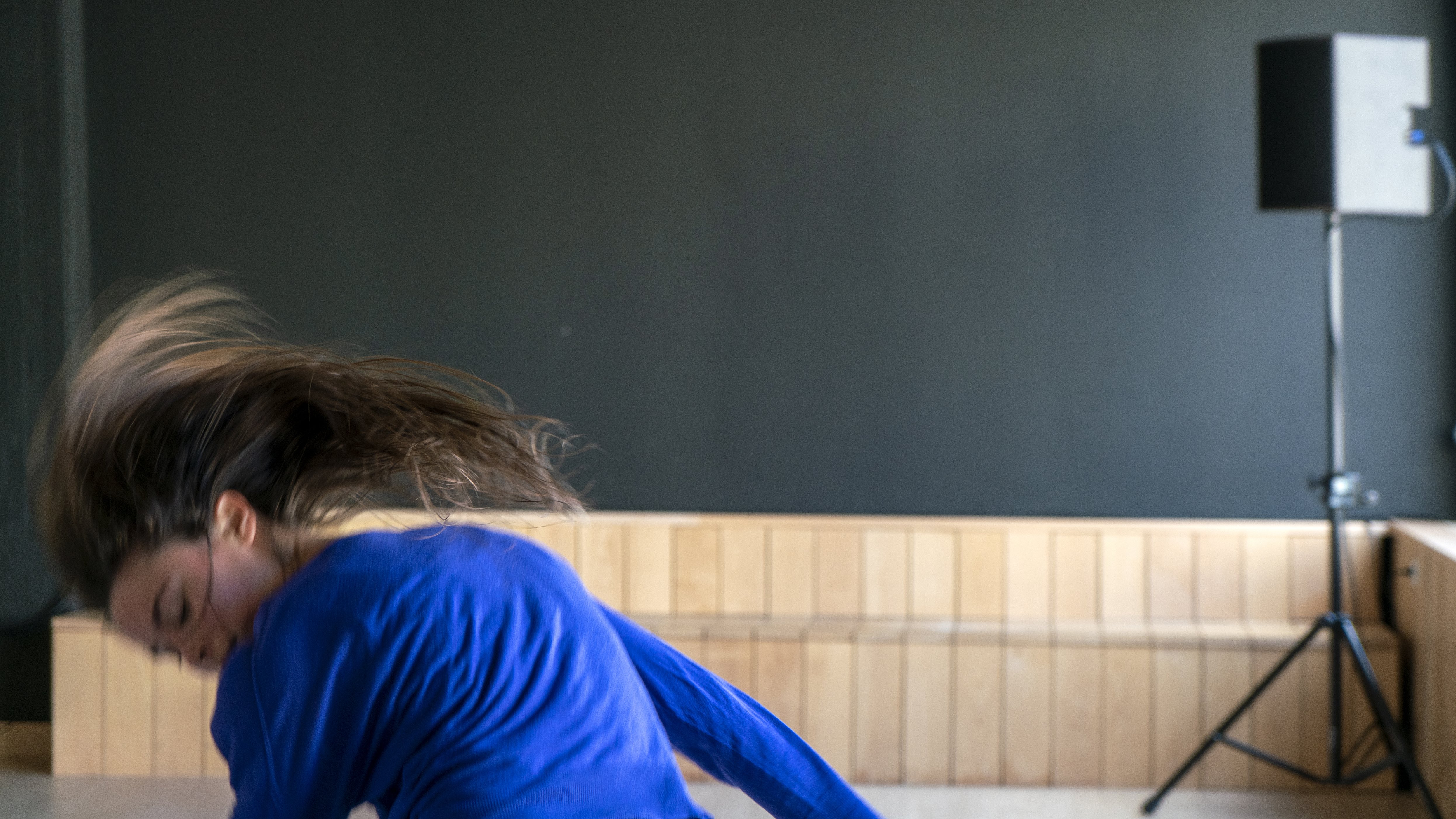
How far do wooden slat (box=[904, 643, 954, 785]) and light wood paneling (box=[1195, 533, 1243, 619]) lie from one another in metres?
0.71

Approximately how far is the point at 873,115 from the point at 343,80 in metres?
1.54

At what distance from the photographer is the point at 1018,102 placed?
122 inches

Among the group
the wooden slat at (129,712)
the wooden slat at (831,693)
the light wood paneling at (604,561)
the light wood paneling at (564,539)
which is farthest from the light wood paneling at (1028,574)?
the wooden slat at (129,712)

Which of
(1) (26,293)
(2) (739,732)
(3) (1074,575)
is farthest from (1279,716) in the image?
(1) (26,293)

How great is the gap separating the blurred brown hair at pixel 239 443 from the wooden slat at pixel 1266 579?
2626 mm

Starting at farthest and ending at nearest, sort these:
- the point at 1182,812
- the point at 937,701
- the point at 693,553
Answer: the point at 693,553, the point at 937,701, the point at 1182,812

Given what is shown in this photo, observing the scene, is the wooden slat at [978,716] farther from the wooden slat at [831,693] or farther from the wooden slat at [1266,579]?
the wooden slat at [1266,579]

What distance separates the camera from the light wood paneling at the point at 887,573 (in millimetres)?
3025

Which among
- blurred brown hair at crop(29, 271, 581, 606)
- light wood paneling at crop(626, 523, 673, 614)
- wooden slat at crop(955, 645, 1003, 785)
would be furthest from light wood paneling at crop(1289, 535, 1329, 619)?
blurred brown hair at crop(29, 271, 581, 606)

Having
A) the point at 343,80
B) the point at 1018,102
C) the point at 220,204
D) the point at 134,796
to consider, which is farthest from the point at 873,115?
the point at 134,796

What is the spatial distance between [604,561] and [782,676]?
60cm

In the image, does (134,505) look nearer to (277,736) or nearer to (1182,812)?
(277,736)

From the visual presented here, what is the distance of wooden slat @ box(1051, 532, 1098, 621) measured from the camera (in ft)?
9.79

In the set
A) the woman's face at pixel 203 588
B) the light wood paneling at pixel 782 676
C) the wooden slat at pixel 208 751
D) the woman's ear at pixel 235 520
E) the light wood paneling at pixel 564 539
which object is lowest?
the wooden slat at pixel 208 751
